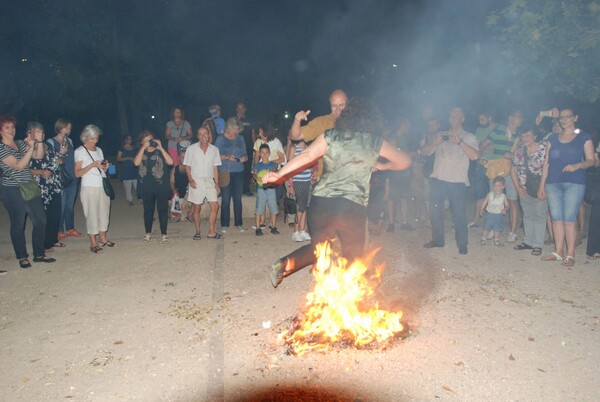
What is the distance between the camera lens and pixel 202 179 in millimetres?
8328

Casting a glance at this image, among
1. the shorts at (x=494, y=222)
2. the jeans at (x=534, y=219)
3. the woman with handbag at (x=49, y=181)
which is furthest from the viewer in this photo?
the shorts at (x=494, y=222)

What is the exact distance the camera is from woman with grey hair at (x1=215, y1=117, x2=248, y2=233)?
8.78 metres

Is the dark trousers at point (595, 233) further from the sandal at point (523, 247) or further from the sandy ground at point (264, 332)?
the sandal at point (523, 247)

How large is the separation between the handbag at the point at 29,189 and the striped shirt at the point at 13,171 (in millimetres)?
53

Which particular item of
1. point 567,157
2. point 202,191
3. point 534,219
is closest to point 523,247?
point 534,219

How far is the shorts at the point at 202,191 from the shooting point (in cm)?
833

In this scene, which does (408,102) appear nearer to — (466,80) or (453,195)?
(466,80)

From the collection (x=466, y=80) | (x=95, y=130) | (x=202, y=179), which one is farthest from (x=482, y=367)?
(x=466, y=80)

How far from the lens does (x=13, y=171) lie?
21.4 ft

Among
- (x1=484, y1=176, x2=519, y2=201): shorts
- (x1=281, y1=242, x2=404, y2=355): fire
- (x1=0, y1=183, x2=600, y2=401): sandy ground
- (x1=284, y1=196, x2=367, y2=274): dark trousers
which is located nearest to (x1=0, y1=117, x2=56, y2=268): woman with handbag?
(x1=0, y1=183, x2=600, y2=401): sandy ground

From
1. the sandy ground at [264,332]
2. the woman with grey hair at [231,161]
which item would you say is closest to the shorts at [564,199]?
the sandy ground at [264,332]

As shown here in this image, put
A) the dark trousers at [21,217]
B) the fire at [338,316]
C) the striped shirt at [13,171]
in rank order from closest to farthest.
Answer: the fire at [338,316], the striped shirt at [13,171], the dark trousers at [21,217]

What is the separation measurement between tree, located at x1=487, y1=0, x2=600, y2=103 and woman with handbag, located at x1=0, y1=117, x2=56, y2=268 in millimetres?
8999

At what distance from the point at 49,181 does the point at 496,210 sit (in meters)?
7.16
